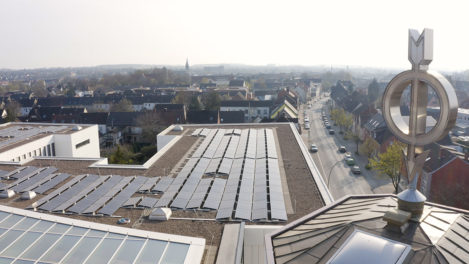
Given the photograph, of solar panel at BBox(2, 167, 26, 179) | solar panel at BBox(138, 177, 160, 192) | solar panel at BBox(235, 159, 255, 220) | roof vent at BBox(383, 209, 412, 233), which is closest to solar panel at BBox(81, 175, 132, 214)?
solar panel at BBox(138, 177, 160, 192)

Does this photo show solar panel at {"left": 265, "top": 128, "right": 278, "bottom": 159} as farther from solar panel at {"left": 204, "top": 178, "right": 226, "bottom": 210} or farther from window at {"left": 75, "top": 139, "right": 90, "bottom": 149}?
window at {"left": 75, "top": 139, "right": 90, "bottom": 149}

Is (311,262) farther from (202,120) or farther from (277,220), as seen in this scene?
(202,120)

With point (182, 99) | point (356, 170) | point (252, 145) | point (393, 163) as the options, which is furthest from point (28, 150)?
point (182, 99)

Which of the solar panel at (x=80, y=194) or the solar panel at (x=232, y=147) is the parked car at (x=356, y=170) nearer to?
the solar panel at (x=232, y=147)

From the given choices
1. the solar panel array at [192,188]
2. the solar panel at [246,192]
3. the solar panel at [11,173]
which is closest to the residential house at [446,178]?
the solar panel array at [192,188]

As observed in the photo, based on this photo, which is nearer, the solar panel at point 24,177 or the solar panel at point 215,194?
the solar panel at point 215,194
